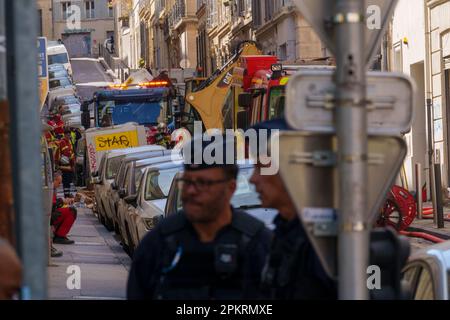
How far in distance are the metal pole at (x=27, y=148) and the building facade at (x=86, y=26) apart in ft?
409

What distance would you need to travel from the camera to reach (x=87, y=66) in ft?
394

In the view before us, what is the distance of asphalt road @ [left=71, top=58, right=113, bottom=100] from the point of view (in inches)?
4116

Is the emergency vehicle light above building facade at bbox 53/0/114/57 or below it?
below

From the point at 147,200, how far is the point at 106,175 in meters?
10.5

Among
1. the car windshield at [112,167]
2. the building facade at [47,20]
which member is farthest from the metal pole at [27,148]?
the building facade at [47,20]

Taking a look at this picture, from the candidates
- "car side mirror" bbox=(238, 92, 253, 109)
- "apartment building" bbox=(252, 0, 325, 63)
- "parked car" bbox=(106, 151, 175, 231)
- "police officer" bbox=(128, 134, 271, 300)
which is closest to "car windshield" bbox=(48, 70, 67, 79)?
"apartment building" bbox=(252, 0, 325, 63)

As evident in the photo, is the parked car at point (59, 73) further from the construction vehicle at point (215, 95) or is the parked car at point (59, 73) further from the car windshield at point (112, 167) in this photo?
the car windshield at point (112, 167)

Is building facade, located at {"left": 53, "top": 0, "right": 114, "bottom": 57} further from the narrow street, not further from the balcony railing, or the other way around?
the narrow street

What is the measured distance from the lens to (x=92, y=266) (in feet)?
63.6

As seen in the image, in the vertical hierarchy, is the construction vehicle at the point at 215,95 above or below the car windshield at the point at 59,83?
below

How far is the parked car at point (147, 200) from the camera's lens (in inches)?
754

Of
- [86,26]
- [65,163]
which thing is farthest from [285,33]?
[86,26]

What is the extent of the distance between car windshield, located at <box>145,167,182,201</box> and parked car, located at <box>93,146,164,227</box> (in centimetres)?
767
